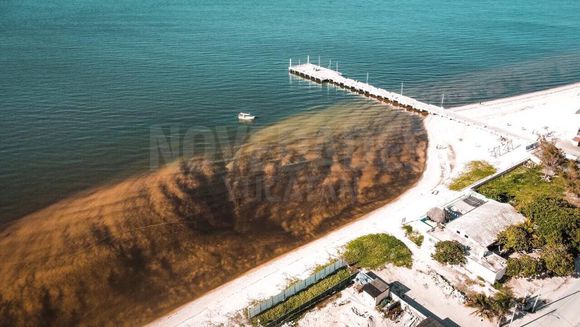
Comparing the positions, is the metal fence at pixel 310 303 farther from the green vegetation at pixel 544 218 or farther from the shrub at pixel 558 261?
the shrub at pixel 558 261

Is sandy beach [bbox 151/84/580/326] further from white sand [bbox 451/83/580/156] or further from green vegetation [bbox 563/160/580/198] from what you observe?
green vegetation [bbox 563/160/580/198]

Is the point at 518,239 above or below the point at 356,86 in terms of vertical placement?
below

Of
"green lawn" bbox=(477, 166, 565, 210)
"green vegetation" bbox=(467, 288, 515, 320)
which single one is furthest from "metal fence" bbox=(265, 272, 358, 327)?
"green lawn" bbox=(477, 166, 565, 210)

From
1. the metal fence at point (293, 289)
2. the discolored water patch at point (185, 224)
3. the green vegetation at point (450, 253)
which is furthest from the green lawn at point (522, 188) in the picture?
the metal fence at point (293, 289)

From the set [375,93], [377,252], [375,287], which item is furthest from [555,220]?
[375,93]

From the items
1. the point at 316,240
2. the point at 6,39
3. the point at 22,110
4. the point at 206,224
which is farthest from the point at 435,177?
the point at 6,39

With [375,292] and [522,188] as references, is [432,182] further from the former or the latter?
[375,292]
